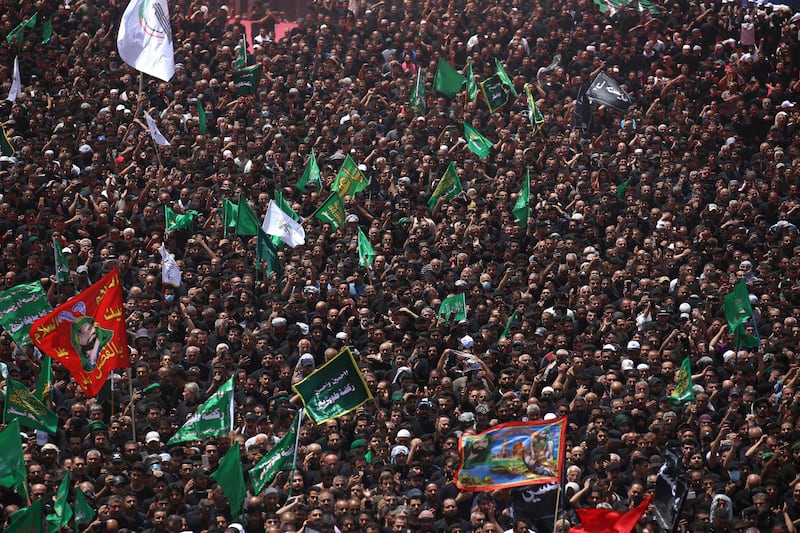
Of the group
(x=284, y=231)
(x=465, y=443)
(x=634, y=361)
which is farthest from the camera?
(x=284, y=231)

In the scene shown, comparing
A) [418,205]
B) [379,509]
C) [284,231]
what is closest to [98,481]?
[379,509]

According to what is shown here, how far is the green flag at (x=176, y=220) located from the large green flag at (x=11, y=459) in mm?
5542

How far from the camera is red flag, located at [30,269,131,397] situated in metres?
14.6

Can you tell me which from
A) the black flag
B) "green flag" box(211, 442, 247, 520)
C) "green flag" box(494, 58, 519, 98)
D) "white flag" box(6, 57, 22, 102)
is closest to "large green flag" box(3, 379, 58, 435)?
"green flag" box(211, 442, 247, 520)

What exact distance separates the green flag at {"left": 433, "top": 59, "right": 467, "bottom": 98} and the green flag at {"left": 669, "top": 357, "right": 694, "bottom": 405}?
27.3 ft

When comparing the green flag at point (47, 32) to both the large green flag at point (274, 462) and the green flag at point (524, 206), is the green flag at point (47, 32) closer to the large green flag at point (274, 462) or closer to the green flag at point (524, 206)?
the green flag at point (524, 206)

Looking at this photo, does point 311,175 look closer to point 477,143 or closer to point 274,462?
point 477,143

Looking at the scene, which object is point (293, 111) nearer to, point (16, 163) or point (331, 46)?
point (331, 46)

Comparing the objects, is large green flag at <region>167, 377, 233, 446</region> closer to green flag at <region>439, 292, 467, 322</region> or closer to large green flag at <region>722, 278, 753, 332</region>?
green flag at <region>439, 292, 467, 322</region>

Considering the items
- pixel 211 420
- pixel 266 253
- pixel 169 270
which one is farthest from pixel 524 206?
pixel 211 420

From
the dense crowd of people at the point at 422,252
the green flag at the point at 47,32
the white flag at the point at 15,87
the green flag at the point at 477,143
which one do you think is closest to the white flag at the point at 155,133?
the dense crowd of people at the point at 422,252

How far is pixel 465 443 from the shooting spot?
13383 mm

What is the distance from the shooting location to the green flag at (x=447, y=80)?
2291 centimetres

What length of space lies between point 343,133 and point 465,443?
29.7 ft
